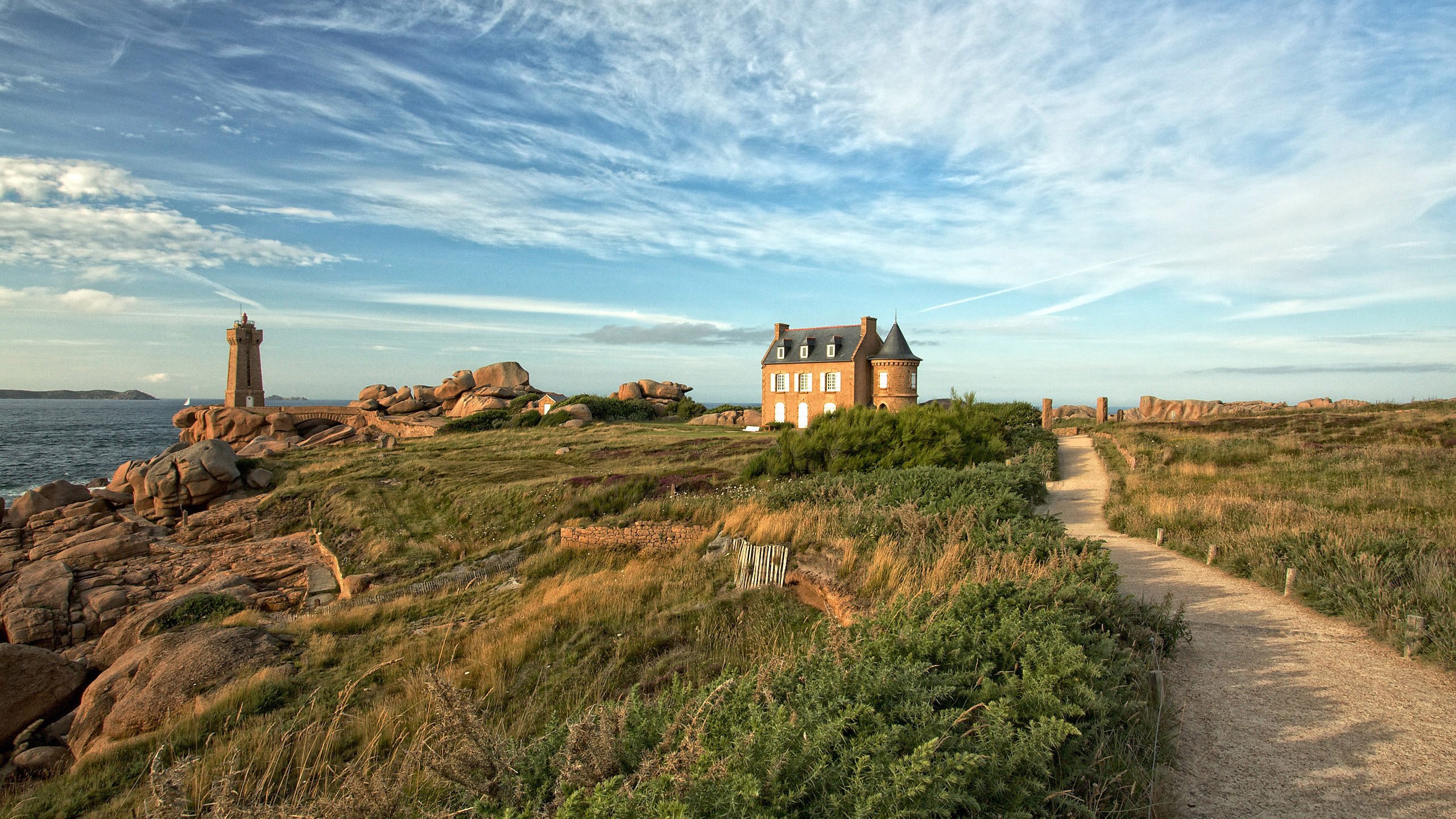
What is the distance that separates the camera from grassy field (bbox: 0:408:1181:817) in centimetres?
313

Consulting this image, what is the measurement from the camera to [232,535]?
2028 cm

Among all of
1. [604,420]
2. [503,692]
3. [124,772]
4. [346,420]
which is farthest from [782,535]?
[346,420]

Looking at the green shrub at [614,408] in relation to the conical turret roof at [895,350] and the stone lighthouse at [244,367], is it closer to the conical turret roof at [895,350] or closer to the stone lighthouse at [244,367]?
the conical turret roof at [895,350]

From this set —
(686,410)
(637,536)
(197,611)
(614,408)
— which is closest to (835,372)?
(686,410)

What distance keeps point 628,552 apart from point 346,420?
4273cm

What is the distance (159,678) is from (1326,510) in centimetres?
1815

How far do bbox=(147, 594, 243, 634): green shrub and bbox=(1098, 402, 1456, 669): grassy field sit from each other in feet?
56.2

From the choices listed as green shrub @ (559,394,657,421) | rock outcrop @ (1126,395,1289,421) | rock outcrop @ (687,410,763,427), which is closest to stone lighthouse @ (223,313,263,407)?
green shrub @ (559,394,657,421)

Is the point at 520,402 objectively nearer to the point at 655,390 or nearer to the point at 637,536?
the point at 655,390

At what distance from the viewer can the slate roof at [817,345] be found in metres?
37.9

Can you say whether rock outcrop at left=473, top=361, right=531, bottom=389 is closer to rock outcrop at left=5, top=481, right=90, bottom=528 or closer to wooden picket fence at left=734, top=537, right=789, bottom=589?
rock outcrop at left=5, top=481, right=90, bottom=528

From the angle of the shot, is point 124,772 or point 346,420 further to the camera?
point 346,420

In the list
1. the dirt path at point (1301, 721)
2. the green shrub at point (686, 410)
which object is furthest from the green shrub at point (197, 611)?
the green shrub at point (686, 410)

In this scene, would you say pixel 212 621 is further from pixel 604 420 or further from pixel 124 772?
pixel 604 420
